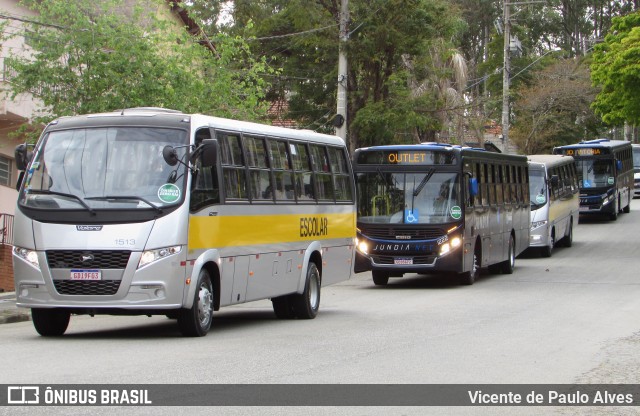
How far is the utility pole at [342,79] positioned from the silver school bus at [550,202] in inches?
275

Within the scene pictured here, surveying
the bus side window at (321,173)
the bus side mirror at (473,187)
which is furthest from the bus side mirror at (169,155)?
the bus side mirror at (473,187)

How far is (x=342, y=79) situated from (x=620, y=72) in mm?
15714

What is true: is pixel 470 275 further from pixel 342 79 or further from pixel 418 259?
pixel 342 79

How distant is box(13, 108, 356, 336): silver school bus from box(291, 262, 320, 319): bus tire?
6.00ft

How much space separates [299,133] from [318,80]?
71.8 feet

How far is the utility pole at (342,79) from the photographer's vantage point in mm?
30953

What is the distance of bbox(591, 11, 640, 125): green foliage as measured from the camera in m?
43.2

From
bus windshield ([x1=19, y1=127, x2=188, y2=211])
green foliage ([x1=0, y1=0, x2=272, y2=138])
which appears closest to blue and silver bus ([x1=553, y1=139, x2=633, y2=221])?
green foliage ([x1=0, y1=0, x2=272, y2=138])

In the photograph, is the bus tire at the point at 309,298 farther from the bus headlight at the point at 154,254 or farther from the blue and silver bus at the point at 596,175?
the blue and silver bus at the point at 596,175

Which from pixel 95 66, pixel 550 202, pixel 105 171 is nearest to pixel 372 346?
pixel 105 171

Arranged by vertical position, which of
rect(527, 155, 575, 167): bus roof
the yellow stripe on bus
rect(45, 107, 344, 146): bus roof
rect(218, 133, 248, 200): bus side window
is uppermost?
rect(45, 107, 344, 146): bus roof

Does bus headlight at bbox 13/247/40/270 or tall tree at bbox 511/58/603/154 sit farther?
tall tree at bbox 511/58/603/154

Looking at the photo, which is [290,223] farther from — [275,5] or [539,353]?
[275,5]

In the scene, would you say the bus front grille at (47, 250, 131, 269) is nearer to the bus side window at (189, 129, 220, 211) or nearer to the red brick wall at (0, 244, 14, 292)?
the bus side window at (189, 129, 220, 211)
